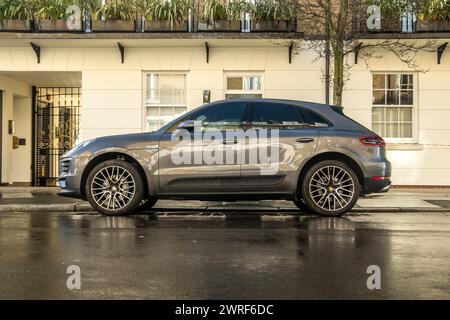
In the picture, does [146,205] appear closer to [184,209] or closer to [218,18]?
[184,209]

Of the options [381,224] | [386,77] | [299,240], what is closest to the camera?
[299,240]

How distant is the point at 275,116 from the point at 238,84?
6286mm

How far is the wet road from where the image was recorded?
4.32 meters

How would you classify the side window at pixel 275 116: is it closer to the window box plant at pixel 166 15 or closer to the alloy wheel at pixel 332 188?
the alloy wheel at pixel 332 188

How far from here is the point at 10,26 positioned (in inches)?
567

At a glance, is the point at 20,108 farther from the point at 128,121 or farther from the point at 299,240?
the point at 299,240

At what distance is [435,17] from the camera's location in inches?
547

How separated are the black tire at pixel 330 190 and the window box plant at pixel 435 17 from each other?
654cm

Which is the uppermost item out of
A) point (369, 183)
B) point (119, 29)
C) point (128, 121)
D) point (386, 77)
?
point (119, 29)

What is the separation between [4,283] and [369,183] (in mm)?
5887

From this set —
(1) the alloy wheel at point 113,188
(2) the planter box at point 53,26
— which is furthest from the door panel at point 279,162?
(2) the planter box at point 53,26

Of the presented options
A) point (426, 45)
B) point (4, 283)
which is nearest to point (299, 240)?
point (4, 283)

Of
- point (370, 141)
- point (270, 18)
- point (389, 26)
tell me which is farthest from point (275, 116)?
point (389, 26)

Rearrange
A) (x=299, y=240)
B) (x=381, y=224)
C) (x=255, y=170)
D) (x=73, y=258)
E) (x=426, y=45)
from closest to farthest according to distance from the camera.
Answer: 1. (x=73, y=258)
2. (x=299, y=240)
3. (x=381, y=224)
4. (x=255, y=170)
5. (x=426, y=45)
